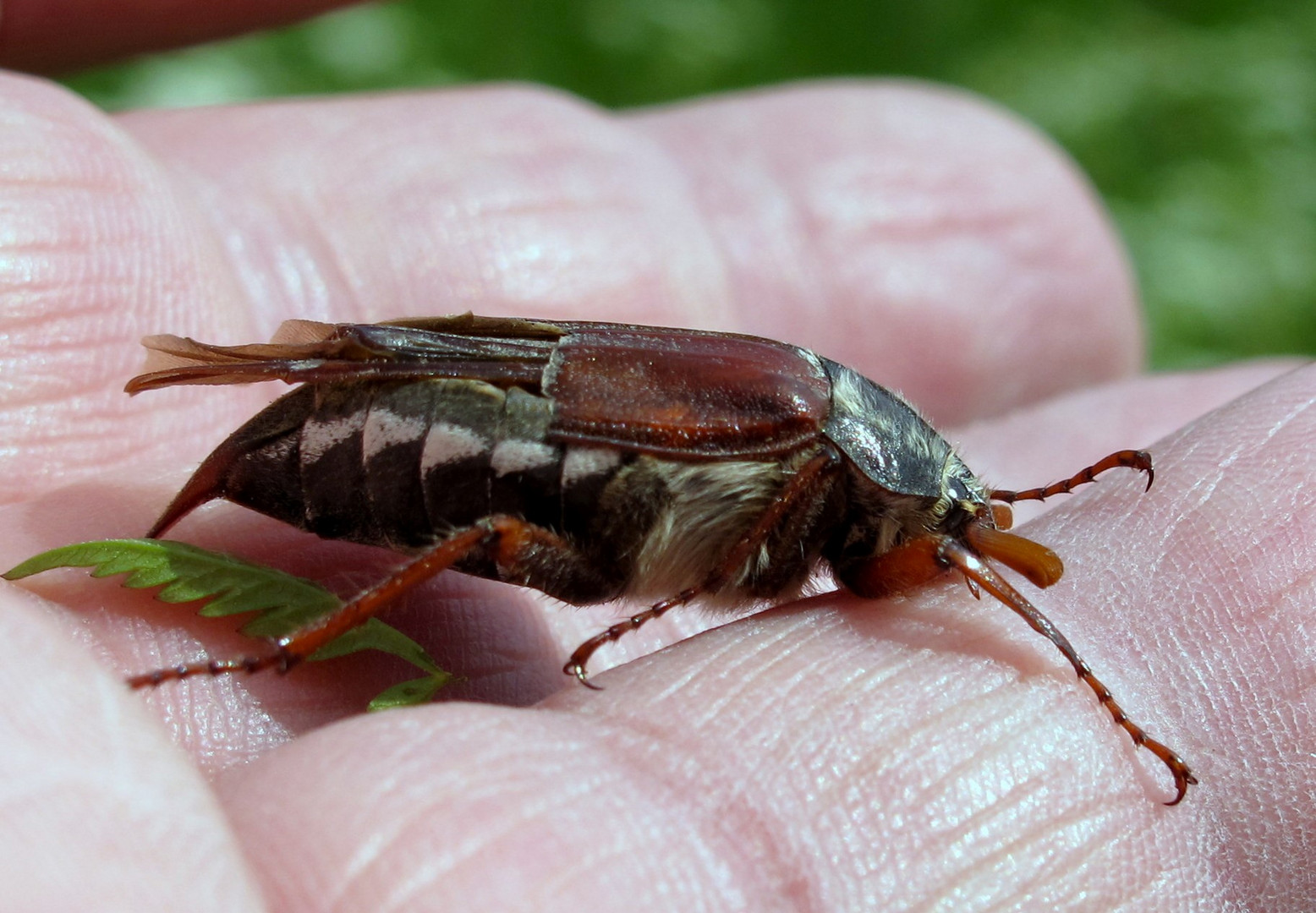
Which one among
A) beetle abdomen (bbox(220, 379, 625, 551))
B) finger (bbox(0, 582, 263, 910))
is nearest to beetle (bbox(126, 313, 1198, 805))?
beetle abdomen (bbox(220, 379, 625, 551))

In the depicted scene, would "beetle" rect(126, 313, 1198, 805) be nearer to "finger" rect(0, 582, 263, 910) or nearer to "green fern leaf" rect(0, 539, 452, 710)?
"green fern leaf" rect(0, 539, 452, 710)

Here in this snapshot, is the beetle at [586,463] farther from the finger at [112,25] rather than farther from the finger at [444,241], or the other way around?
the finger at [112,25]

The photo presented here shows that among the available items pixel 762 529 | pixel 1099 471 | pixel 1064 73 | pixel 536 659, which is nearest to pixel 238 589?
pixel 536 659

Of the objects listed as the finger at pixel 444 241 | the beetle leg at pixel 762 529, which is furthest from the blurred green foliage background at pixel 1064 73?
the beetle leg at pixel 762 529

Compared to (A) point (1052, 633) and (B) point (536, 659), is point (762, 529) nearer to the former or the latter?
(A) point (1052, 633)

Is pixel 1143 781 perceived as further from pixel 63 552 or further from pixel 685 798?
pixel 63 552

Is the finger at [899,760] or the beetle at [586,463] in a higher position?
the beetle at [586,463]
